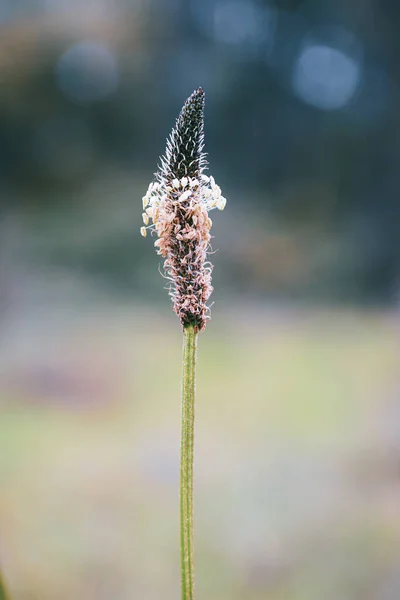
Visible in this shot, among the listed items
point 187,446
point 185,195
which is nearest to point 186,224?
point 185,195

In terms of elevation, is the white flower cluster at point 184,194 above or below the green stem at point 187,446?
above

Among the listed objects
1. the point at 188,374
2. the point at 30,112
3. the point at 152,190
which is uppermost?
the point at 30,112

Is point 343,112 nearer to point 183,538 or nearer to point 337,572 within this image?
point 337,572

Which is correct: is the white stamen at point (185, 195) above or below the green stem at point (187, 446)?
above

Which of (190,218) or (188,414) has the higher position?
(190,218)

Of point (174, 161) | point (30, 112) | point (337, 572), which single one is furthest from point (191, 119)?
point (30, 112)

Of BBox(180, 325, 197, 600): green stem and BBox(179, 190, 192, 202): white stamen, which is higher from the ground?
BBox(179, 190, 192, 202): white stamen

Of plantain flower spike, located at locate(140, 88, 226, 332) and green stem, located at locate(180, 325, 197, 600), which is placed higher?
plantain flower spike, located at locate(140, 88, 226, 332)
